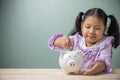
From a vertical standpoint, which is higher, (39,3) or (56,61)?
(39,3)

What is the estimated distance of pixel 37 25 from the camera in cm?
124

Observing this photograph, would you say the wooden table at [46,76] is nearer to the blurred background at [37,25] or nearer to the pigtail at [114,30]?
the pigtail at [114,30]

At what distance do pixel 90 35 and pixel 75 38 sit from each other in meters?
0.11

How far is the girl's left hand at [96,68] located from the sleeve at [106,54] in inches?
0.8

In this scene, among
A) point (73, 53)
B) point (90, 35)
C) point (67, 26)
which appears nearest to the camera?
point (73, 53)

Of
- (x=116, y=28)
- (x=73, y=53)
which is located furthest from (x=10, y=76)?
(x=116, y=28)

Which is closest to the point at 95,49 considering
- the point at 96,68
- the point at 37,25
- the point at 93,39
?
the point at 93,39

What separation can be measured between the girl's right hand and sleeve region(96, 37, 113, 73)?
0.12 meters

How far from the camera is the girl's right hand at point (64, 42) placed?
929 millimetres

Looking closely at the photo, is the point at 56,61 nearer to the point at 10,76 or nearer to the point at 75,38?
the point at 75,38

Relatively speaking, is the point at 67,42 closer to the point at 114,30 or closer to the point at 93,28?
the point at 93,28

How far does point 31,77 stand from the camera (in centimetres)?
75

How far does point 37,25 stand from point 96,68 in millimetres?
538

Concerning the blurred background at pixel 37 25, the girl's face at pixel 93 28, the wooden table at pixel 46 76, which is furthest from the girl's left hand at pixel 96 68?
the blurred background at pixel 37 25
